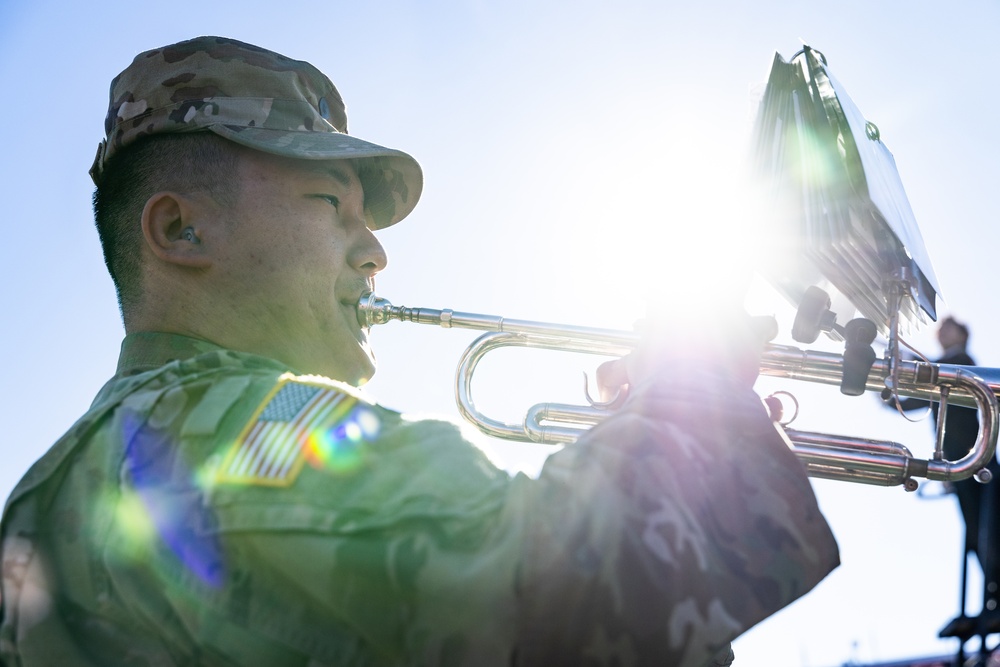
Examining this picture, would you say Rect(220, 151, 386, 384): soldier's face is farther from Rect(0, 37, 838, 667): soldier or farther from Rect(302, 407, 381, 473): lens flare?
Rect(302, 407, 381, 473): lens flare

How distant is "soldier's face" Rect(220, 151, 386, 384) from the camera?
210 cm

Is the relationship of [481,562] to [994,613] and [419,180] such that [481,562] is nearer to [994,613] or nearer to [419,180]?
[419,180]

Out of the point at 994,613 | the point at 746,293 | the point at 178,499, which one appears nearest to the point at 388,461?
the point at 178,499

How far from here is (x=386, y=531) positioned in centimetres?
117

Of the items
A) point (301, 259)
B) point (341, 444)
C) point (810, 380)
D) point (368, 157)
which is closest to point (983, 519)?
point (810, 380)

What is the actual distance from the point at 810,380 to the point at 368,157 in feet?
5.60

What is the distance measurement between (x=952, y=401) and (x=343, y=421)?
2.60 m

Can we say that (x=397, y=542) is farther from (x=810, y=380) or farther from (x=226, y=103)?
(x=810, y=380)

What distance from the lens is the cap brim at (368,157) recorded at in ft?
7.03

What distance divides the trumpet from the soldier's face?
25 centimetres

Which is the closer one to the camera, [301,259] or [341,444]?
[341,444]

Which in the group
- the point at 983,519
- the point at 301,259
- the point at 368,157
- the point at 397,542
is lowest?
the point at 983,519

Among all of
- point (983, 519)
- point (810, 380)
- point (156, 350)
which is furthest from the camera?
point (983, 519)

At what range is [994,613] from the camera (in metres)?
6.56
